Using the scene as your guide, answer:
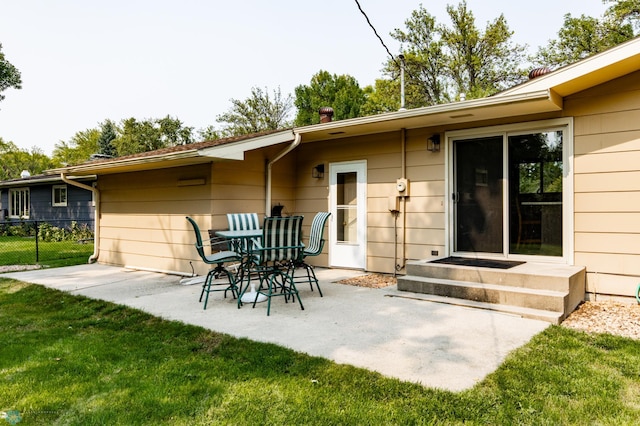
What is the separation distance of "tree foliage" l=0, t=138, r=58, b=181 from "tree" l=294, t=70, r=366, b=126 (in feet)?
75.6

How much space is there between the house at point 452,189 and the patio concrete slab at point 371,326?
0.58 meters

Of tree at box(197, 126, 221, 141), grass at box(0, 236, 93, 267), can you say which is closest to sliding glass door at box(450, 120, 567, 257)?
grass at box(0, 236, 93, 267)

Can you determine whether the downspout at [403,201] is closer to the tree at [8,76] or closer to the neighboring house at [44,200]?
the neighboring house at [44,200]

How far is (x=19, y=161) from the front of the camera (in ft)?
105

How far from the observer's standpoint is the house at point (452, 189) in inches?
162

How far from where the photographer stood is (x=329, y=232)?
6.55 meters

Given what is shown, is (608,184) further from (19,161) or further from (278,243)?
(19,161)

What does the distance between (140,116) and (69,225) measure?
11.3 m

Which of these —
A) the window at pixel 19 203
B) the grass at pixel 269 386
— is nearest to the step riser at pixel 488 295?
the grass at pixel 269 386

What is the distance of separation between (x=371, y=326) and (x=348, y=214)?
3.22 meters

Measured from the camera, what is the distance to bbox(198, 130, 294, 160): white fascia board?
4.99m

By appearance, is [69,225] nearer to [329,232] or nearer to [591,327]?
[329,232]

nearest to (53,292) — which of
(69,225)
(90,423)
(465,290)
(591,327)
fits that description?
(90,423)

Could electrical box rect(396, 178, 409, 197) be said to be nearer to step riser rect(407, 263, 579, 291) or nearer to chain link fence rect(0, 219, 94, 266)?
step riser rect(407, 263, 579, 291)
